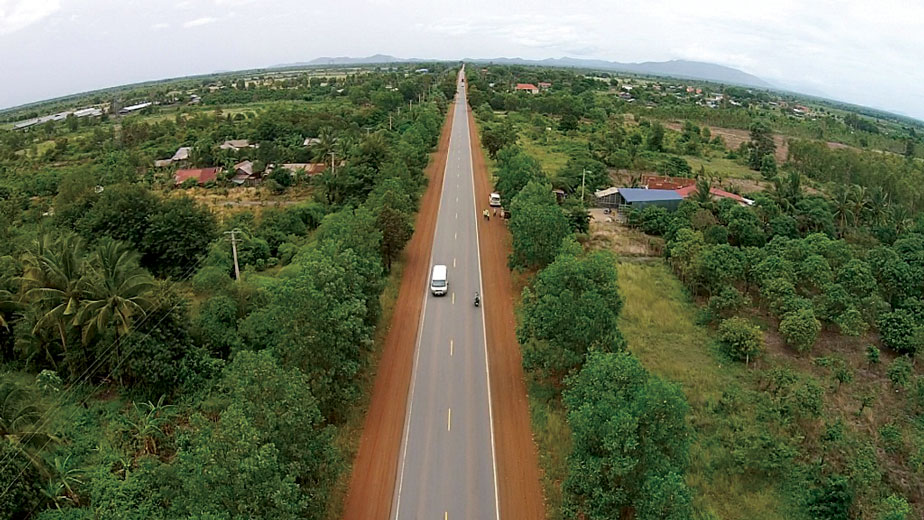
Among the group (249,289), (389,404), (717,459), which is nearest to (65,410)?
(249,289)

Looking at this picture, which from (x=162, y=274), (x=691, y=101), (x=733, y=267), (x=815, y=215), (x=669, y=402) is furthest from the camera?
(x=691, y=101)

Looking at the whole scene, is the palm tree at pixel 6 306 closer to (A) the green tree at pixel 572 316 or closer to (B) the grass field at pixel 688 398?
(A) the green tree at pixel 572 316

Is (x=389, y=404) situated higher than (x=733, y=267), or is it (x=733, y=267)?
(x=733, y=267)

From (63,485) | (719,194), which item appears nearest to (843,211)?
(719,194)

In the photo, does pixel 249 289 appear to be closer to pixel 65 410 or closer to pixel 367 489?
pixel 65 410

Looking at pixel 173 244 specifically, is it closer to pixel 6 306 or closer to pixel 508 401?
pixel 6 306

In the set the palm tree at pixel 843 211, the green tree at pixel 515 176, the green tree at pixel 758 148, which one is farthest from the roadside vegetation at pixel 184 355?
the green tree at pixel 758 148

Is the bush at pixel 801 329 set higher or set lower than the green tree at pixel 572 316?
lower

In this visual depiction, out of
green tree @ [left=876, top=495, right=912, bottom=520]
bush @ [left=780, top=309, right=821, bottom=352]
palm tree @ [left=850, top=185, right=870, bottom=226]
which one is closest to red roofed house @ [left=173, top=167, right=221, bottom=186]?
bush @ [left=780, top=309, right=821, bottom=352]
